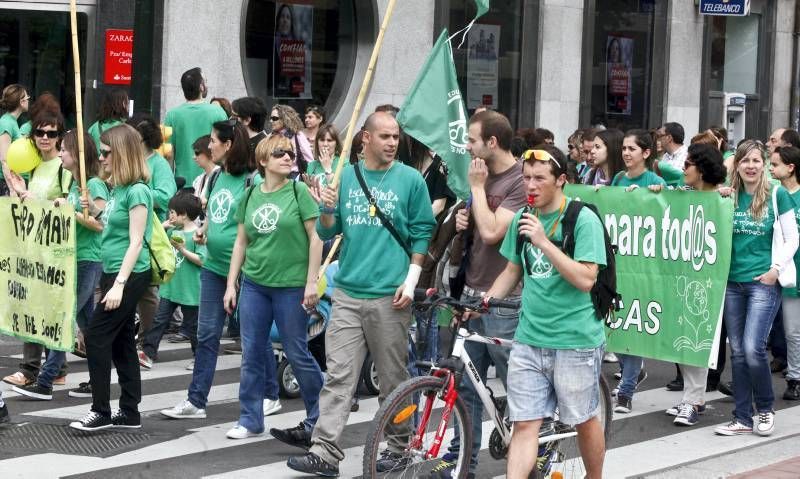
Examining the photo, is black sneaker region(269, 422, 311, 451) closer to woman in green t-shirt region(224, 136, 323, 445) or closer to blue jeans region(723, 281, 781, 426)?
woman in green t-shirt region(224, 136, 323, 445)

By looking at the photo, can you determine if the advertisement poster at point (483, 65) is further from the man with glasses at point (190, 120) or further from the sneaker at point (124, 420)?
the sneaker at point (124, 420)

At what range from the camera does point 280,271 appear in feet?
27.8

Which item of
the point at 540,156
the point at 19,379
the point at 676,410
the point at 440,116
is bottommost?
the point at 676,410

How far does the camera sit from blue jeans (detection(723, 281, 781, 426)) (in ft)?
31.3

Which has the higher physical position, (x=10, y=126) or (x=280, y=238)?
(x=10, y=126)

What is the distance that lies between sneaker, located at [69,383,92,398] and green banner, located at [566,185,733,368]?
149 inches

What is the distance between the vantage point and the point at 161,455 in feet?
27.5

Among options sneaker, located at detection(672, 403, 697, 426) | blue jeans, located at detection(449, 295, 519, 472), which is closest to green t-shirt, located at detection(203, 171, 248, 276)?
blue jeans, located at detection(449, 295, 519, 472)

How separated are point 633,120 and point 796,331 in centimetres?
1394

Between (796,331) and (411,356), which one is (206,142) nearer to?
(411,356)

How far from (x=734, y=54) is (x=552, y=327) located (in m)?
21.0

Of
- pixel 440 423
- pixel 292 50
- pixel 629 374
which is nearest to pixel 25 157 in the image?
pixel 440 423

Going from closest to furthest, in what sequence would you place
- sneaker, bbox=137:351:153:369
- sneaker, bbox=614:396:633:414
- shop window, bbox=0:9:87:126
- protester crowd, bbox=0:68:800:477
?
protester crowd, bbox=0:68:800:477
sneaker, bbox=614:396:633:414
sneaker, bbox=137:351:153:369
shop window, bbox=0:9:87:126

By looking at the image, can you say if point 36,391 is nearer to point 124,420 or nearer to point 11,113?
point 124,420
